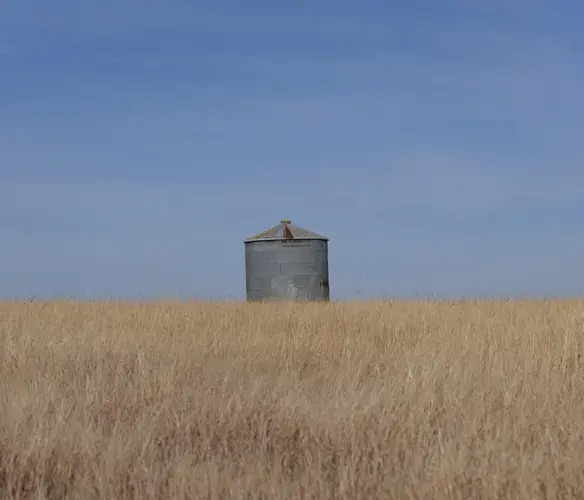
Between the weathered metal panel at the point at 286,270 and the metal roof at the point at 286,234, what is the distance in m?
0.06

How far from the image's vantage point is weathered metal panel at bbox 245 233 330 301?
654 inches

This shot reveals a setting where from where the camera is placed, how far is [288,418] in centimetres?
472

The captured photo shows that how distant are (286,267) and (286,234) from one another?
79 cm

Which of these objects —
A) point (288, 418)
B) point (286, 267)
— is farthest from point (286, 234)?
point (288, 418)

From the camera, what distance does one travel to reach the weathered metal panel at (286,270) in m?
16.6

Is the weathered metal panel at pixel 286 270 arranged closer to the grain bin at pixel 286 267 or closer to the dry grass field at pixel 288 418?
the grain bin at pixel 286 267

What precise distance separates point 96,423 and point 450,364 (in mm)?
3409

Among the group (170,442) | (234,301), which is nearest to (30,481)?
(170,442)

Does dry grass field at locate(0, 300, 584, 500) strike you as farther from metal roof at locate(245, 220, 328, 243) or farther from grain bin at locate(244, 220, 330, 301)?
metal roof at locate(245, 220, 328, 243)

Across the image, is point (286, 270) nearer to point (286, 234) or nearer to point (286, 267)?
point (286, 267)

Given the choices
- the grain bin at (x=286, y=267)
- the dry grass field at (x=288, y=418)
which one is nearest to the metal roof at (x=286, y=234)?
the grain bin at (x=286, y=267)

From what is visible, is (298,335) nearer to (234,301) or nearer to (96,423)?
(96,423)

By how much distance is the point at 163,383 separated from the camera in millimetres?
5664

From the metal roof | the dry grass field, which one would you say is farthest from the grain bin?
the dry grass field
